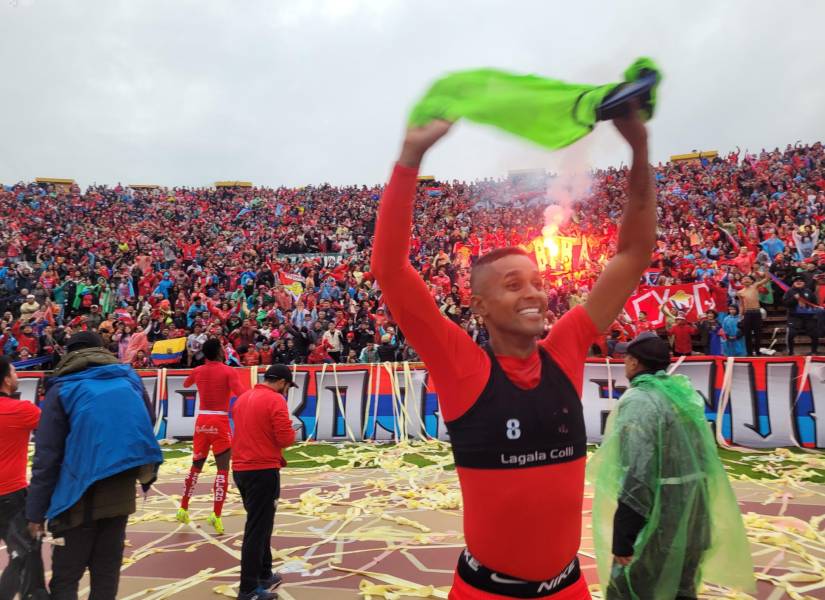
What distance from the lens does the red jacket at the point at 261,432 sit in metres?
4.86

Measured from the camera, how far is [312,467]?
9656mm

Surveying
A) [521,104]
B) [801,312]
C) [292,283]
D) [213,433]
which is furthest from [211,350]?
[292,283]

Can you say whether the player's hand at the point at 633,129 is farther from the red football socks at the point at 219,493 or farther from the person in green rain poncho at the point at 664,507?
the red football socks at the point at 219,493

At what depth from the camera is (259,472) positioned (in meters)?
4.85

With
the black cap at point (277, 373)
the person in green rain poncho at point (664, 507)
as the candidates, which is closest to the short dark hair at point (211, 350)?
the black cap at point (277, 373)

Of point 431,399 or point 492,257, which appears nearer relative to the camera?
point 492,257

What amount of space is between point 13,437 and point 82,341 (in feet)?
4.37

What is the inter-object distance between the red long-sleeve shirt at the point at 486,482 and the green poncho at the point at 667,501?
133 centimetres

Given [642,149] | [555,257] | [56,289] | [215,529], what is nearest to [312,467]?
[215,529]

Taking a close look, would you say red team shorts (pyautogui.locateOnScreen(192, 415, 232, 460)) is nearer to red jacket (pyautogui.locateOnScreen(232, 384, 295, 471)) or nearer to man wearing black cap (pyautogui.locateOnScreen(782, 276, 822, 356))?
red jacket (pyautogui.locateOnScreen(232, 384, 295, 471))

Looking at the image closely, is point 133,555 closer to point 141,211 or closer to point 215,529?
point 215,529

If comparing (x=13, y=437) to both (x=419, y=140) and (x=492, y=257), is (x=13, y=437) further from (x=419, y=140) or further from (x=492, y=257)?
(x=419, y=140)

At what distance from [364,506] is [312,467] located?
270 cm

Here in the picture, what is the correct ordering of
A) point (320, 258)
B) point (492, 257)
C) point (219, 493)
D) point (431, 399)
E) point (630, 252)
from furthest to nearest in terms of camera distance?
point (320, 258)
point (431, 399)
point (219, 493)
point (630, 252)
point (492, 257)
